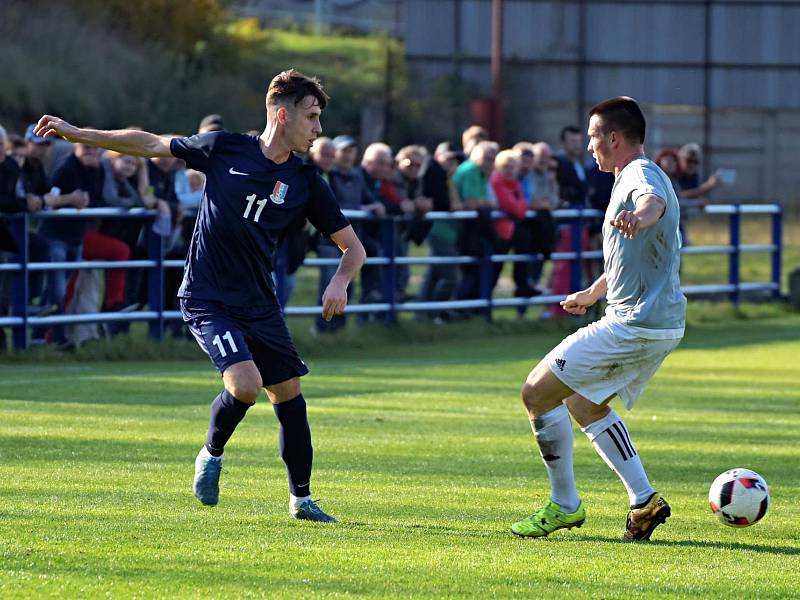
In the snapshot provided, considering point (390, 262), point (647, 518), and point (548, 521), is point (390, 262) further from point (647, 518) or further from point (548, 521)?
point (647, 518)

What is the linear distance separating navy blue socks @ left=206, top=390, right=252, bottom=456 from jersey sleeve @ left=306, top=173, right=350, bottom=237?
0.86 metres

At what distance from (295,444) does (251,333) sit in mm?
534

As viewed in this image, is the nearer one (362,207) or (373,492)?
(373,492)

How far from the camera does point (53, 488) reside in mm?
7605

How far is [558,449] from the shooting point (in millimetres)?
6906

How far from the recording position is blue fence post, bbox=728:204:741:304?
67.1ft

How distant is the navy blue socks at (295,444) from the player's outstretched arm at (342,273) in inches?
18.8

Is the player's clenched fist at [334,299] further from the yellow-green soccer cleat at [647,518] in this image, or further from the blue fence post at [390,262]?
the blue fence post at [390,262]

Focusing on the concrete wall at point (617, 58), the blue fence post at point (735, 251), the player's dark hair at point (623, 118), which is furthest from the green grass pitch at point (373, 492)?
the concrete wall at point (617, 58)

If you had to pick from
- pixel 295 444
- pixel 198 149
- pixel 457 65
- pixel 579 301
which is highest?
pixel 457 65

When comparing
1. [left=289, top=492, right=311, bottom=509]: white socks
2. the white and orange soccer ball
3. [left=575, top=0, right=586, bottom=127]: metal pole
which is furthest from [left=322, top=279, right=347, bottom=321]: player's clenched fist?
[left=575, top=0, right=586, bottom=127]: metal pole

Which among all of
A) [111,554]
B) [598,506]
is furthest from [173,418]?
[111,554]

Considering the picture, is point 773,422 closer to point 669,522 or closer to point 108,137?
point 669,522

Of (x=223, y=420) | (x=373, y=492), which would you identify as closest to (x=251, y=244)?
(x=223, y=420)
